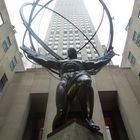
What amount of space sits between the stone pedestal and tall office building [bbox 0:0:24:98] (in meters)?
9.37

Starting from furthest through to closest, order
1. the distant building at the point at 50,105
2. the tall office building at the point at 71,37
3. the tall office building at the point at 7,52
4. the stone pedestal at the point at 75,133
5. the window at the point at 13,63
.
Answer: the tall office building at the point at 71,37 < the window at the point at 13,63 < the tall office building at the point at 7,52 < the distant building at the point at 50,105 < the stone pedestal at the point at 75,133

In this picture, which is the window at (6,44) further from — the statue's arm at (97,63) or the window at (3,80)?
the statue's arm at (97,63)

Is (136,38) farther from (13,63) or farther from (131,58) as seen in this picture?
(13,63)

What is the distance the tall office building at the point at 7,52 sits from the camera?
45.3ft


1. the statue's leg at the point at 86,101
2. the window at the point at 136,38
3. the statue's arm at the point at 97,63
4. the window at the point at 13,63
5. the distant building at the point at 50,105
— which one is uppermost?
the window at the point at 136,38

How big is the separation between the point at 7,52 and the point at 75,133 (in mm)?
12316

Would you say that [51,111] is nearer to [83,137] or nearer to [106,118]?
[106,118]

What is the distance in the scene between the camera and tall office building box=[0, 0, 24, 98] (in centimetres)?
1382

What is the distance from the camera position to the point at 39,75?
1249 cm

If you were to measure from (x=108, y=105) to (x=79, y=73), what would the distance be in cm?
667

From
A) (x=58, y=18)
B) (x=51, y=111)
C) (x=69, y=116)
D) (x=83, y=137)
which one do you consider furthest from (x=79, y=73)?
(x=58, y=18)

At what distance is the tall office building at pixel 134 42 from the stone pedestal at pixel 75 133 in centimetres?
1129

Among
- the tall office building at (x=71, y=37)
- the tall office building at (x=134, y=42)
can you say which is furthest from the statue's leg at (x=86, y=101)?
the tall office building at (x=71, y=37)

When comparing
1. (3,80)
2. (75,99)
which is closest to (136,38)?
(3,80)
